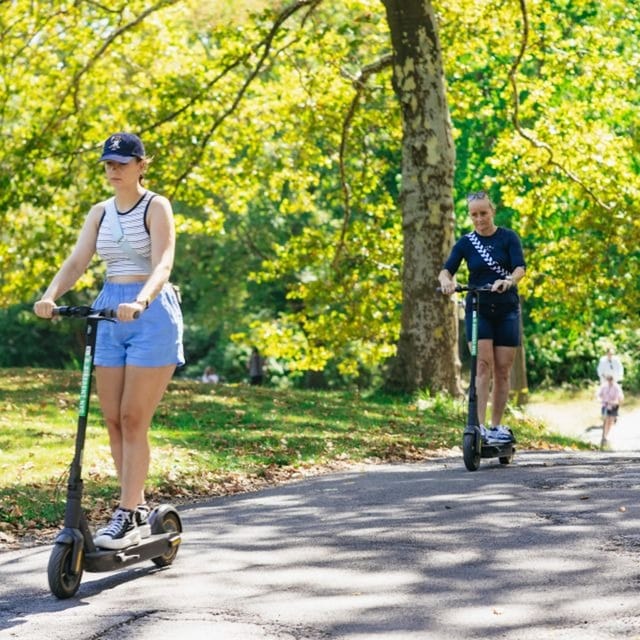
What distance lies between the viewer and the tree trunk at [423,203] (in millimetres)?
18531

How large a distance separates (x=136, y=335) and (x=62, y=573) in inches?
48.6

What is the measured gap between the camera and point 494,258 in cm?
1079

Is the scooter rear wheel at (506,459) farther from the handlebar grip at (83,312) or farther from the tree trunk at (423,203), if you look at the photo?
the tree trunk at (423,203)

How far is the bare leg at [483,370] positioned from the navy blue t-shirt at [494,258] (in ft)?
1.28

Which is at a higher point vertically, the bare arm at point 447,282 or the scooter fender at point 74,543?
the bare arm at point 447,282

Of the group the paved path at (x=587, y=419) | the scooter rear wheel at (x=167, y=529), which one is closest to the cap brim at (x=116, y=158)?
the scooter rear wheel at (x=167, y=529)

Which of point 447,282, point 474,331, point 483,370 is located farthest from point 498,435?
point 447,282

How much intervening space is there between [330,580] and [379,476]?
168 inches

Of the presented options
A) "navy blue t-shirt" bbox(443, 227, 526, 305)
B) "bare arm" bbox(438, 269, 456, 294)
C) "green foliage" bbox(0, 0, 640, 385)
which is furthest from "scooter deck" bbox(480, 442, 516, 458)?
"green foliage" bbox(0, 0, 640, 385)

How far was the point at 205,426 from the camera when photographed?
14.2 metres

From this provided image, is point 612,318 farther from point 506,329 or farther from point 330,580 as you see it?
point 330,580

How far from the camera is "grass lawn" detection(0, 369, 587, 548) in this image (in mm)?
10234

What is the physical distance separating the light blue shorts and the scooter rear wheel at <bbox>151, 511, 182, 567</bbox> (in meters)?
0.87

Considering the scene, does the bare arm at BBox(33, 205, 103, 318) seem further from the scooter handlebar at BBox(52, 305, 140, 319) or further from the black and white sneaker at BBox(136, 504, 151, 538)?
the black and white sneaker at BBox(136, 504, 151, 538)
